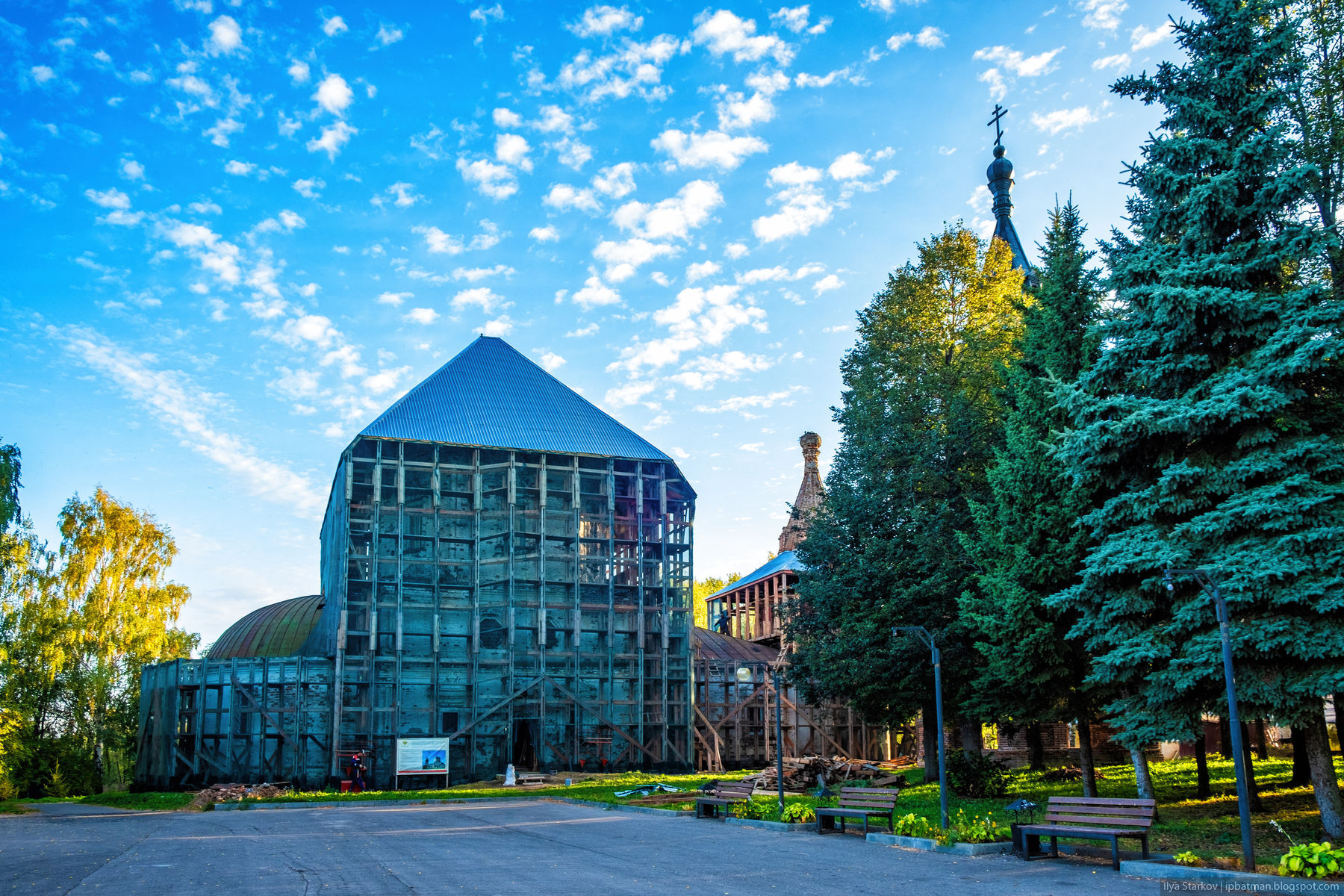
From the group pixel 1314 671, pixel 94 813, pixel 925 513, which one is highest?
pixel 925 513

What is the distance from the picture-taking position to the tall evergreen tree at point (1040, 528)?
1944cm

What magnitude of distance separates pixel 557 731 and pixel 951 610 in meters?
21.0

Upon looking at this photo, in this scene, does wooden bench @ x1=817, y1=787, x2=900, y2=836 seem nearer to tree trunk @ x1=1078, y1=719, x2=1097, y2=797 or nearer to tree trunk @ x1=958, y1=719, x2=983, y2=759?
tree trunk @ x1=1078, y1=719, x2=1097, y2=797

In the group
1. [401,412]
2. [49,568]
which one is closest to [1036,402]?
[401,412]

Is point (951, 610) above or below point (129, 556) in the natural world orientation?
below

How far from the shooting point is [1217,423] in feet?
52.2

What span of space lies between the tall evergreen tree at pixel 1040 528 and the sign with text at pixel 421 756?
65.7 ft

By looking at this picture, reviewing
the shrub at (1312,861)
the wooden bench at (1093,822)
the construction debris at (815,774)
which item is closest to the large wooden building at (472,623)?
the construction debris at (815,774)

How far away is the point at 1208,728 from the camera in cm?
3609

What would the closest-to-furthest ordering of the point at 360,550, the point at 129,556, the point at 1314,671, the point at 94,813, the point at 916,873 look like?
the point at 916,873 < the point at 1314,671 < the point at 94,813 < the point at 360,550 < the point at 129,556

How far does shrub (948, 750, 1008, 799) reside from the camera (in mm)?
24266

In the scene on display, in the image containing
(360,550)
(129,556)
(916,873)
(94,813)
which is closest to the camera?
(916,873)

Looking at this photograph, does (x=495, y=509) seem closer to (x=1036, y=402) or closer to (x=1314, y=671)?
(x=1036, y=402)

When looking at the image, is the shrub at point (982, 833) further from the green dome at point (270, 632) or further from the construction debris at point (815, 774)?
the green dome at point (270, 632)
